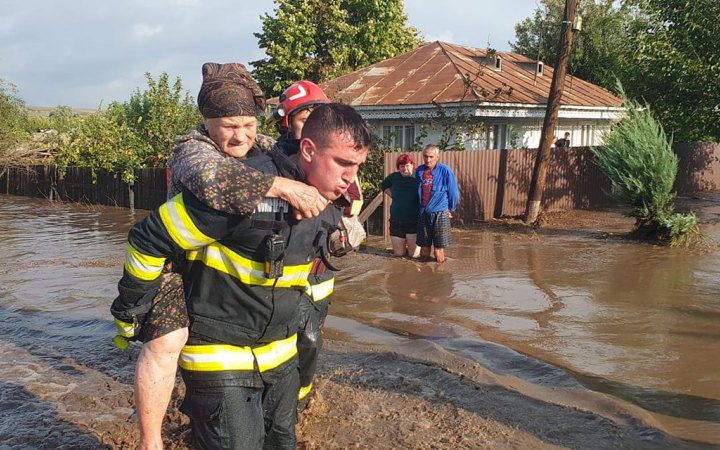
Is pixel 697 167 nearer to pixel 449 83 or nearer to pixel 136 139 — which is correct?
pixel 449 83

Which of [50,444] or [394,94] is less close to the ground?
[394,94]


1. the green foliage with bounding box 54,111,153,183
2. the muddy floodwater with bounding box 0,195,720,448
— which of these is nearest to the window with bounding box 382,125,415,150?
the green foliage with bounding box 54,111,153,183

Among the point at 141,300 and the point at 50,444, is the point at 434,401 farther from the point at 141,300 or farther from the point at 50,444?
the point at 141,300

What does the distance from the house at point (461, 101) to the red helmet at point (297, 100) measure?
11.7 m

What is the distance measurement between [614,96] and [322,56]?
42.8 feet

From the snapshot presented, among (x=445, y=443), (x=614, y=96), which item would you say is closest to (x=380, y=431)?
(x=445, y=443)

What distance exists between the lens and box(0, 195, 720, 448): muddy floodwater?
514 cm

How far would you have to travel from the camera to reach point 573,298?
8.78 m

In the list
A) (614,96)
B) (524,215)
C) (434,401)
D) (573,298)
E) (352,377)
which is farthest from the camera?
(614,96)

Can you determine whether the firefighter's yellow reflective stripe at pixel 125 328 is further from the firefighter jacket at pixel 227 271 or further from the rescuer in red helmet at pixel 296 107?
the rescuer in red helmet at pixel 296 107

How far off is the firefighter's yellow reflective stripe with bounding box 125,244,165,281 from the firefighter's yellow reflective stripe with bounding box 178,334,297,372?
0.33m

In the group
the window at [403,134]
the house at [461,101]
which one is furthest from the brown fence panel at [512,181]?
the window at [403,134]

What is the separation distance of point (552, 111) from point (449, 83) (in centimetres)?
561

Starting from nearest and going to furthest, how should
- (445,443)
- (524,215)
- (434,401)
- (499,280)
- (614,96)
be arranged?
(445,443)
(434,401)
(499,280)
(524,215)
(614,96)
